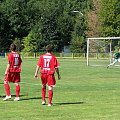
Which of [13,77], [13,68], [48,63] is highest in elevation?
[48,63]

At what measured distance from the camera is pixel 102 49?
170ft

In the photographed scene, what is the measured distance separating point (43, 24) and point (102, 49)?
1726 inches

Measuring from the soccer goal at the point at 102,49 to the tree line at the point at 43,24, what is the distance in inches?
1119

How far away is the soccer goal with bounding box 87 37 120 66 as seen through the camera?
49.1 metres

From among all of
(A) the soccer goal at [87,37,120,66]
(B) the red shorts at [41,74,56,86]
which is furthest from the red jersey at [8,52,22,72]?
(A) the soccer goal at [87,37,120,66]

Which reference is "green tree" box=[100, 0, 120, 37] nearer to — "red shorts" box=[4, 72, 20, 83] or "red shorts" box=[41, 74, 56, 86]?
"red shorts" box=[4, 72, 20, 83]

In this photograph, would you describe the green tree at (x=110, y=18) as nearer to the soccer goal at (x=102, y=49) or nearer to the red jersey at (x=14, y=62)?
the soccer goal at (x=102, y=49)

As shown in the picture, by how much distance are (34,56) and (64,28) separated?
50.4 ft

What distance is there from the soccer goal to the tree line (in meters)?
28.4

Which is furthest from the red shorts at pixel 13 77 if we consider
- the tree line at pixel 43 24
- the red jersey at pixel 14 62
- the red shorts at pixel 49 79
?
the tree line at pixel 43 24

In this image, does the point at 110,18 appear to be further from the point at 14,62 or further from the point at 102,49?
the point at 14,62

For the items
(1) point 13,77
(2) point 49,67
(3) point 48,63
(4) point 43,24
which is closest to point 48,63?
(3) point 48,63

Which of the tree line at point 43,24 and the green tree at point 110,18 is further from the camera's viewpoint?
the tree line at point 43,24

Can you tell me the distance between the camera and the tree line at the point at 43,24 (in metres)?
89.0
